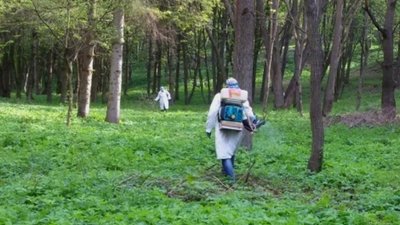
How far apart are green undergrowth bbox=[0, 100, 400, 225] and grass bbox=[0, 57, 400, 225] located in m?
0.02

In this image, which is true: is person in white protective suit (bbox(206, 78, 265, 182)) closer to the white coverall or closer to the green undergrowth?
the white coverall

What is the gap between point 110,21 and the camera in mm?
20859

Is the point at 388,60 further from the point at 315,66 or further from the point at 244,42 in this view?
the point at 315,66

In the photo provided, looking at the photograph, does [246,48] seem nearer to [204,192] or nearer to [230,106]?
[230,106]

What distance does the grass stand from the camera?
707 cm

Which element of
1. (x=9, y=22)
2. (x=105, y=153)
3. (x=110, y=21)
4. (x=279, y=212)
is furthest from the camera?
(x=9, y=22)

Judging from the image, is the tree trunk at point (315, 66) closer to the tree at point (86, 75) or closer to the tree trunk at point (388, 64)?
the tree trunk at point (388, 64)

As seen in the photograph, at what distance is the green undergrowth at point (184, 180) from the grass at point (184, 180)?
0.07 feet

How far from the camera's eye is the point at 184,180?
9656 millimetres

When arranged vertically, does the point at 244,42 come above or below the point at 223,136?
above

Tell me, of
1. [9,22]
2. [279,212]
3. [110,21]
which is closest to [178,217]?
[279,212]

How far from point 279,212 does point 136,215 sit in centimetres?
174

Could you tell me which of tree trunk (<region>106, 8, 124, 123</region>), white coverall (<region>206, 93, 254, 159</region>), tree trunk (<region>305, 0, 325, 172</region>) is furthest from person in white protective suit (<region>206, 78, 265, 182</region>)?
tree trunk (<region>106, 8, 124, 123</region>)

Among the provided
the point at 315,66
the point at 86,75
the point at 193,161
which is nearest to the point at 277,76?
the point at 86,75
